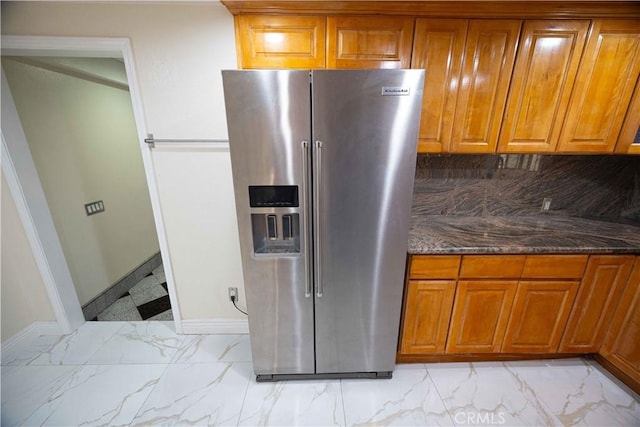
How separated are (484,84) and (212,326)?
8.65 feet

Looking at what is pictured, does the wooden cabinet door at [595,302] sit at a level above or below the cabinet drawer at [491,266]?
below

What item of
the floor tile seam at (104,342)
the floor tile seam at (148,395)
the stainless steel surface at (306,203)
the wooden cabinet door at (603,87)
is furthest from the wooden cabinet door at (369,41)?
the floor tile seam at (104,342)

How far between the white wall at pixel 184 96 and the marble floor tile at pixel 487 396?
167 cm

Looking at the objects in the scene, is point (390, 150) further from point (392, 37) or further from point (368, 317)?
point (368, 317)

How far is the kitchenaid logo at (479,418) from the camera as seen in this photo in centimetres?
134

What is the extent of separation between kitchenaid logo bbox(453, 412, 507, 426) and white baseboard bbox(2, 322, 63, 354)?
303 cm

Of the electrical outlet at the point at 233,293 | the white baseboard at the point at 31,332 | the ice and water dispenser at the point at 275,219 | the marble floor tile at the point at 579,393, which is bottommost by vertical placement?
the marble floor tile at the point at 579,393

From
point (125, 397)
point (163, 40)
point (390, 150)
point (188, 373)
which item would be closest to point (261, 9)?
point (163, 40)

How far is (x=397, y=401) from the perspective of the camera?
146 centimetres

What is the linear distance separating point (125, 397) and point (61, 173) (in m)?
1.82

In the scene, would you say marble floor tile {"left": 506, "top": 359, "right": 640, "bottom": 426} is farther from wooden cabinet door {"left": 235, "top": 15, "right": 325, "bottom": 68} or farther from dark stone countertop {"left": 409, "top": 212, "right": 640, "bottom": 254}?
wooden cabinet door {"left": 235, "top": 15, "right": 325, "bottom": 68}

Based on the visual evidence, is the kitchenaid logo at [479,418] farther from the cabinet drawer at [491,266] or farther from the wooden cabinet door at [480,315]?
the cabinet drawer at [491,266]

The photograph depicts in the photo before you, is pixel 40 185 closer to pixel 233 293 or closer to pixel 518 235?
pixel 233 293

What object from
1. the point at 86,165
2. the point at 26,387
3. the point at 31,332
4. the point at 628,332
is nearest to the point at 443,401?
the point at 628,332
